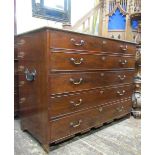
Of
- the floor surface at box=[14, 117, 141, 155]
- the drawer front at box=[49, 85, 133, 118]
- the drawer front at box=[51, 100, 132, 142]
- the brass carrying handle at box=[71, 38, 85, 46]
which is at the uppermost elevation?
the brass carrying handle at box=[71, 38, 85, 46]

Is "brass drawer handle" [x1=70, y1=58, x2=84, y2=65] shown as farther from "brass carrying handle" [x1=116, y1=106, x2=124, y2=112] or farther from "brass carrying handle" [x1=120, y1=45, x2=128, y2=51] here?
"brass carrying handle" [x1=116, y1=106, x2=124, y2=112]

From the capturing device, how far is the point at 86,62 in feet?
5.24

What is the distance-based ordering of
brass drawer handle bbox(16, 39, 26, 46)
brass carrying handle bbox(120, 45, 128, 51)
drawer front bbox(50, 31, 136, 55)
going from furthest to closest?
brass carrying handle bbox(120, 45, 128, 51) < brass drawer handle bbox(16, 39, 26, 46) < drawer front bbox(50, 31, 136, 55)

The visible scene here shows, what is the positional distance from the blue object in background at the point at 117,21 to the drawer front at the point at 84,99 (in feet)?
3.30

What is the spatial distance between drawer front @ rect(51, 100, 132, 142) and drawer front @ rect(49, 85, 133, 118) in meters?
0.06

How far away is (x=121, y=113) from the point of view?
2135mm

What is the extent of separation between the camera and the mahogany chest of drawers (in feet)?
4.48

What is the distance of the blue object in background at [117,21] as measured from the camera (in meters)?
2.63

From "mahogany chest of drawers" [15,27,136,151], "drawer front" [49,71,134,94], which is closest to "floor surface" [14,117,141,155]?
"mahogany chest of drawers" [15,27,136,151]

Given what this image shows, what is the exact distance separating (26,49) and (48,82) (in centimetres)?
45

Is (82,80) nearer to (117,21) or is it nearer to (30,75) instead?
(30,75)


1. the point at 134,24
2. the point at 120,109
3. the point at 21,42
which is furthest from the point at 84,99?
the point at 134,24

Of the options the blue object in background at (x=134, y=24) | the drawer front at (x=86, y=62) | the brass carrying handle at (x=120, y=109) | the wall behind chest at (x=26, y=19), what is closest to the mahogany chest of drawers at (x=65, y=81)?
the drawer front at (x=86, y=62)
